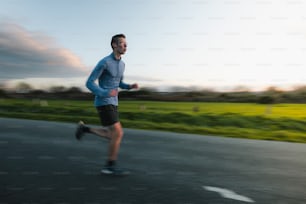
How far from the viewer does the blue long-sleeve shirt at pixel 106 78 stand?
5996 millimetres

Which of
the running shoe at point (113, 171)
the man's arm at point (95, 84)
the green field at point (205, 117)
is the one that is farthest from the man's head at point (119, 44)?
the green field at point (205, 117)

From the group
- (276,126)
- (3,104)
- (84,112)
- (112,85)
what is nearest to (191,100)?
(84,112)

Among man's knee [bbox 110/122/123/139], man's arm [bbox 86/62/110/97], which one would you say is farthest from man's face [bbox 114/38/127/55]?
man's knee [bbox 110/122/123/139]

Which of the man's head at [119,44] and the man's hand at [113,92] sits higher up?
the man's head at [119,44]

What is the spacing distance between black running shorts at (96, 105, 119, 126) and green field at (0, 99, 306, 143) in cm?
1005

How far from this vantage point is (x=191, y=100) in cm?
3288

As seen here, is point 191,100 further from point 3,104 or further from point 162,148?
point 162,148

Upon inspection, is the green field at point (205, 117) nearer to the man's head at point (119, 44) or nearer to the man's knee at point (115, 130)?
the man's knee at point (115, 130)

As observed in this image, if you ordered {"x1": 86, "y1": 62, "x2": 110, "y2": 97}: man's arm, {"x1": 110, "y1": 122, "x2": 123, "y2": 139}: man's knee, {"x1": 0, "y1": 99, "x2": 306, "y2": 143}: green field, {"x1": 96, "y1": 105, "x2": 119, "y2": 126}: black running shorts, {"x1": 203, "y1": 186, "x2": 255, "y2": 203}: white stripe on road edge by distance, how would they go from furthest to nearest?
{"x1": 0, "y1": 99, "x2": 306, "y2": 143}: green field
{"x1": 110, "y1": 122, "x2": 123, "y2": 139}: man's knee
{"x1": 96, "y1": 105, "x2": 119, "y2": 126}: black running shorts
{"x1": 86, "y1": 62, "x2": 110, "y2": 97}: man's arm
{"x1": 203, "y1": 186, "x2": 255, "y2": 203}: white stripe on road edge

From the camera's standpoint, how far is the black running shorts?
6268mm

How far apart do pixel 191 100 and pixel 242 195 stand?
27.9 metres

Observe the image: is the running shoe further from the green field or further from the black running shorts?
the green field

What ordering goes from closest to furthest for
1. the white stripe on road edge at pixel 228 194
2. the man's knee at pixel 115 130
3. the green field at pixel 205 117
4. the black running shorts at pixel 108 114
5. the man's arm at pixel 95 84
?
the white stripe on road edge at pixel 228 194 < the man's arm at pixel 95 84 < the black running shorts at pixel 108 114 < the man's knee at pixel 115 130 < the green field at pixel 205 117

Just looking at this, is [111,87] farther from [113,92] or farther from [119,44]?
[119,44]
